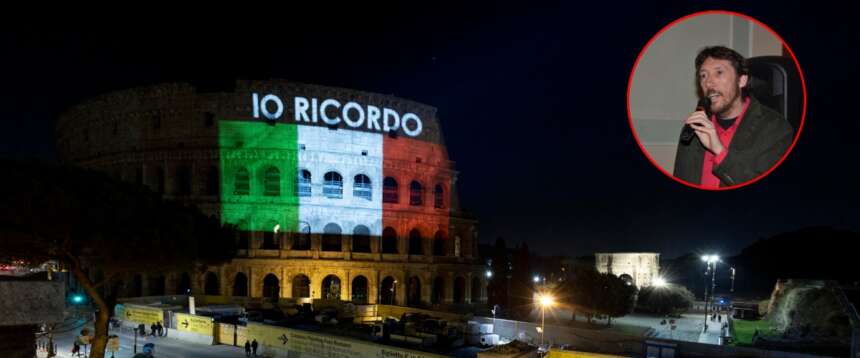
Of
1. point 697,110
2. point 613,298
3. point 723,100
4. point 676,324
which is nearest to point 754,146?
point 723,100

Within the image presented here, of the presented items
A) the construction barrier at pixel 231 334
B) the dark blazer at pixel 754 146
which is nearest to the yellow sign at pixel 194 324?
the construction barrier at pixel 231 334

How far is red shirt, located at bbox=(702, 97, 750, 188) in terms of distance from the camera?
58.9 feet

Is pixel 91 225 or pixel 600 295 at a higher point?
pixel 91 225

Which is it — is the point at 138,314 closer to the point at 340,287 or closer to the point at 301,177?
the point at 340,287

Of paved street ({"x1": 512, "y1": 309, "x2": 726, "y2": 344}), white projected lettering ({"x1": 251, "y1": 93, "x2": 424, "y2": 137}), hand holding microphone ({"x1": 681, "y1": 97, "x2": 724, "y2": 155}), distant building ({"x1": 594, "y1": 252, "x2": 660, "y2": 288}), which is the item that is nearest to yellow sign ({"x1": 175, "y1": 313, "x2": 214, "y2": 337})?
white projected lettering ({"x1": 251, "y1": 93, "x2": 424, "y2": 137})

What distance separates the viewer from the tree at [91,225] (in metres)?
18.1

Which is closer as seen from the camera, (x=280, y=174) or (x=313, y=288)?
(x=313, y=288)

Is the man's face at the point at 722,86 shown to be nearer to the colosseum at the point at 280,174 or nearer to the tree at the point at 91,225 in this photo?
the tree at the point at 91,225

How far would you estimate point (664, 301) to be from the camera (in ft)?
173

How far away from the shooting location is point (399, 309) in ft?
119

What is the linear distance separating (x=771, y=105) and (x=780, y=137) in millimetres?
1076

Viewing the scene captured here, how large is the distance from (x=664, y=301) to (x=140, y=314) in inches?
1749

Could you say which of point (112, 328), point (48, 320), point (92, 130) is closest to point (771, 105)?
point (48, 320)

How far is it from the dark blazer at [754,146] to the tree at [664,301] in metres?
37.9
